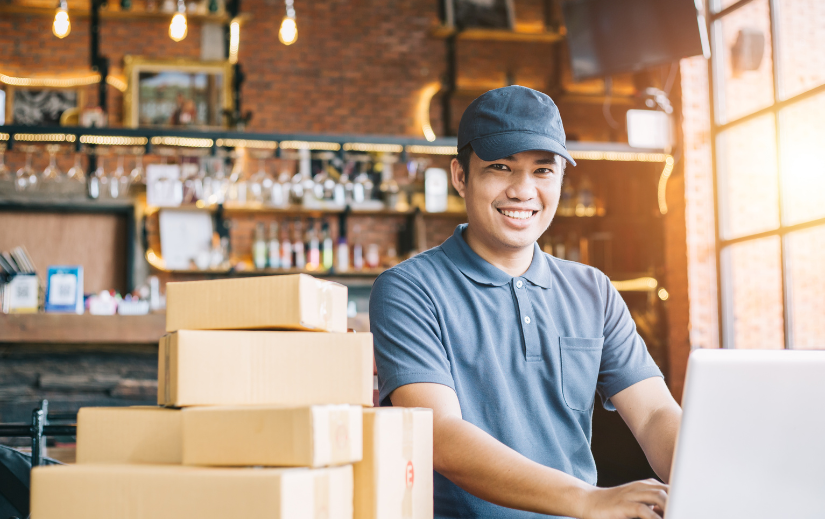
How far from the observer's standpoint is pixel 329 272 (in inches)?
223

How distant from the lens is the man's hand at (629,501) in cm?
99

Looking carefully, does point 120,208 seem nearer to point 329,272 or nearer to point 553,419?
point 329,272

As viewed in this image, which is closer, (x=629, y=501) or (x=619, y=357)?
(x=629, y=501)

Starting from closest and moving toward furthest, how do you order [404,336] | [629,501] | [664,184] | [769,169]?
[629,501], [404,336], [769,169], [664,184]

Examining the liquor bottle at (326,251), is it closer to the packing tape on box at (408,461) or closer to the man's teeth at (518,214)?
the man's teeth at (518,214)

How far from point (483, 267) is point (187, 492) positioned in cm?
82

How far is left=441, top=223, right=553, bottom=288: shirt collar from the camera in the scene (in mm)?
1570

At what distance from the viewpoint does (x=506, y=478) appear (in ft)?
3.92

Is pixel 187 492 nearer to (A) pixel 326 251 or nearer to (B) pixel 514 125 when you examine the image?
(B) pixel 514 125

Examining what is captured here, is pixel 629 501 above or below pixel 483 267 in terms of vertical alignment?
A: below

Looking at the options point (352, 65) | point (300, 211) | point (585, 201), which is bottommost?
point (300, 211)

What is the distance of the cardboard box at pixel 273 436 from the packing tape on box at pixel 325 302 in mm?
158

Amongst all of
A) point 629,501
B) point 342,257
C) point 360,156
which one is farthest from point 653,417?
point 342,257

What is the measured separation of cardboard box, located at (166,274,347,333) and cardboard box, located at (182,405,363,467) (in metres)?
0.13
